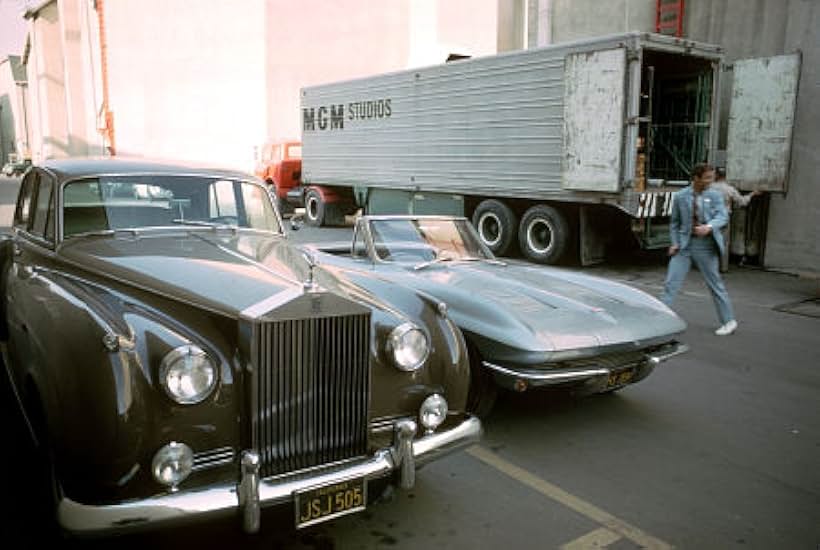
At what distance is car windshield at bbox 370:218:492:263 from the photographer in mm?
5504

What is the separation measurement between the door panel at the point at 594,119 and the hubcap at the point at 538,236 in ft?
3.68

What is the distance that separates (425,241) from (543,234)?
258 inches

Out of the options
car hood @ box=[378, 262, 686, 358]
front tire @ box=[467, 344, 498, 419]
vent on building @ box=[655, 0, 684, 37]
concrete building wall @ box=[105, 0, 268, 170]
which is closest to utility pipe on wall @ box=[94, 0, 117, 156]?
concrete building wall @ box=[105, 0, 268, 170]

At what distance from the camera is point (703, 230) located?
22.4 ft

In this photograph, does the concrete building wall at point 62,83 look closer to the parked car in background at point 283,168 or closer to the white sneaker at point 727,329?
the parked car in background at point 283,168

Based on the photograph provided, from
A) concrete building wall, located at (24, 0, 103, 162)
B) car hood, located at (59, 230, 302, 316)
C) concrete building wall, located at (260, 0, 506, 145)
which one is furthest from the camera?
concrete building wall, located at (24, 0, 103, 162)

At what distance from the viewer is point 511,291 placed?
187 inches

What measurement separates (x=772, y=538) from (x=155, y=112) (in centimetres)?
3354

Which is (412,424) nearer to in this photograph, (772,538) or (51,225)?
(772,538)

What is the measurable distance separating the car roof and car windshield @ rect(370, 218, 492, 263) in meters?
1.27

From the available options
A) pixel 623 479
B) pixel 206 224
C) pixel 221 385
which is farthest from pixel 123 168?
pixel 623 479

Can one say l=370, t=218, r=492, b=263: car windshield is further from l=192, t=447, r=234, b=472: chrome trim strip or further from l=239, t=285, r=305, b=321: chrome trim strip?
l=192, t=447, r=234, b=472: chrome trim strip

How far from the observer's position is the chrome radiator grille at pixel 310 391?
8.77 ft

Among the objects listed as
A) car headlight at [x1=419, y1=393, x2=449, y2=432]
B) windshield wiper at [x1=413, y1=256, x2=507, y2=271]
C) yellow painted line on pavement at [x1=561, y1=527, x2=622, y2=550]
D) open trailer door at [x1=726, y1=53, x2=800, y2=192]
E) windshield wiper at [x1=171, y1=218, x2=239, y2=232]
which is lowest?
yellow painted line on pavement at [x1=561, y1=527, x2=622, y2=550]
